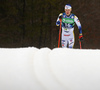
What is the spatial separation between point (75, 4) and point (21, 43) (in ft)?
3.99

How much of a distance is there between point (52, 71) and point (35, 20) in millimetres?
2758

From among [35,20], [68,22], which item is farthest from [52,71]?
[35,20]

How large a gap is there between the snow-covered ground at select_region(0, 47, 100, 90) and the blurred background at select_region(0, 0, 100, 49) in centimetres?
267

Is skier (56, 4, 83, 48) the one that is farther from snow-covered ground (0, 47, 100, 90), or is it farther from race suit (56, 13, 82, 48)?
snow-covered ground (0, 47, 100, 90)

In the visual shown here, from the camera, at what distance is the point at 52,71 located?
0.21 metres

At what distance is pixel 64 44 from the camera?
189 centimetres

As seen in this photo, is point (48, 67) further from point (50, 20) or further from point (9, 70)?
point (50, 20)

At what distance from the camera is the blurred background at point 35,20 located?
2.89m

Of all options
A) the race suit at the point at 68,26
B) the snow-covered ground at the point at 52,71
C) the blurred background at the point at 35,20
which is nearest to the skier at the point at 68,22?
the race suit at the point at 68,26

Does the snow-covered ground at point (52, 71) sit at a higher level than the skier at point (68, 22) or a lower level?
lower

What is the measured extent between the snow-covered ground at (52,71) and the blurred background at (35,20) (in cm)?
267

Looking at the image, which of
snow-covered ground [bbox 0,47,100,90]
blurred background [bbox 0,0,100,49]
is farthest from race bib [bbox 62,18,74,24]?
snow-covered ground [bbox 0,47,100,90]

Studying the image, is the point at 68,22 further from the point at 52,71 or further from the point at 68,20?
the point at 52,71

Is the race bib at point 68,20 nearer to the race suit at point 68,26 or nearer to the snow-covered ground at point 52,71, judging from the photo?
the race suit at point 68,26
